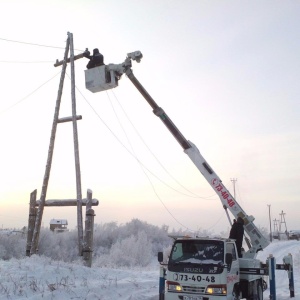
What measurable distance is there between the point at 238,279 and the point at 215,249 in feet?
4.78

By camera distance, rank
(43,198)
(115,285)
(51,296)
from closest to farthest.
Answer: (51,296) < (115,285) < (43,198)

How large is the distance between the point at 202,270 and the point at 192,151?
5345 millimetres

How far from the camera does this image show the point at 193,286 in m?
9.69

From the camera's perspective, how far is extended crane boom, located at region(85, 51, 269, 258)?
524 inches

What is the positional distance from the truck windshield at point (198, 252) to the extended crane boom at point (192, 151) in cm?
321

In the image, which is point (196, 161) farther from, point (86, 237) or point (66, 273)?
point (66, 273)

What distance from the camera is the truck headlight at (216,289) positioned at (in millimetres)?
9461

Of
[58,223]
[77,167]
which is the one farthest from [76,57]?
[58,223]

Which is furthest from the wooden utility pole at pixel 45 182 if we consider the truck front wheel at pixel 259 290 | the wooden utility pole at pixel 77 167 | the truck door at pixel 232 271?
the truck front wheel at pixel 259 290

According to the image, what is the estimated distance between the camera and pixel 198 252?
1031 cm

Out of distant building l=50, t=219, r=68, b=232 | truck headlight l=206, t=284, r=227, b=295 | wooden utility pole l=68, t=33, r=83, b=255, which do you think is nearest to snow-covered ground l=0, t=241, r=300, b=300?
wooden utility pole l=68, t=33, r=83, b=255

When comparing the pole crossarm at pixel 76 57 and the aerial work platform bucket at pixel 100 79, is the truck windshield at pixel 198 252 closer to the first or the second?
the aerial work platform bucket at pixel 100 79

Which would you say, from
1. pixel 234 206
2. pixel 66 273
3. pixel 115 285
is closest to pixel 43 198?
pixel 66 273

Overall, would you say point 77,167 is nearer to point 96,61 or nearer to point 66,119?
point 66,119
